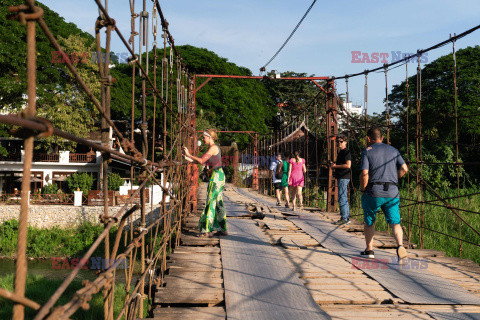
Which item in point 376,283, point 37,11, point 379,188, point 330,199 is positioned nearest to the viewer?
point 37,11

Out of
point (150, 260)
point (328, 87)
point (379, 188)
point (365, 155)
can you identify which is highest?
point (328, 87)

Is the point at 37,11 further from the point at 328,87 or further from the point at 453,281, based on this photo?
the point at 328,87

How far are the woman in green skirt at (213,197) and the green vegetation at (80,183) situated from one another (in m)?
21.2

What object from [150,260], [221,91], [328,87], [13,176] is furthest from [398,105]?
[150,260]

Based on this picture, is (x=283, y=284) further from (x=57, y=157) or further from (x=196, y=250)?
(x=57, y=157)

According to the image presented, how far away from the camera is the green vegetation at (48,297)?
32.0 ft

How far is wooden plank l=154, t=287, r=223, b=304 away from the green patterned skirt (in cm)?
203

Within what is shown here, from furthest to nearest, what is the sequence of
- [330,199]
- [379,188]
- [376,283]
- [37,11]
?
[330,199]
[379,188]
[376,283]
[37,11]

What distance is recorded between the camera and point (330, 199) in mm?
8695

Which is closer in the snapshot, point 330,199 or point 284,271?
point 284,271

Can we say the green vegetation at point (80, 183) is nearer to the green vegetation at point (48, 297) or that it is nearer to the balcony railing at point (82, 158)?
the balcony railing at point (82, 158)

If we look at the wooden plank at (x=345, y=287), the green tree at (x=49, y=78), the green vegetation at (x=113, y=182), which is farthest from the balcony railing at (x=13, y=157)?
the wooden plank at (x=345, y=287)

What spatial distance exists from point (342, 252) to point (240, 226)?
1.96 metres

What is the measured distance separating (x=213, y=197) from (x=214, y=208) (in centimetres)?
13
